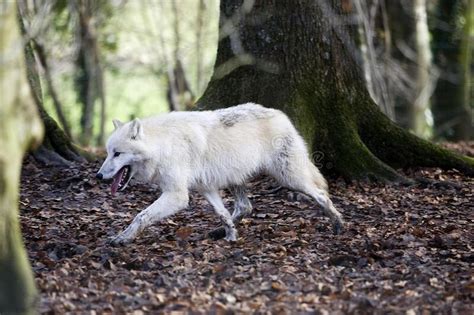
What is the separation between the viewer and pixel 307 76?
9.05m

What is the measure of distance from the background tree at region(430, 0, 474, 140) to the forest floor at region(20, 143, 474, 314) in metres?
9.02

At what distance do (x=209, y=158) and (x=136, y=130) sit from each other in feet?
2.69

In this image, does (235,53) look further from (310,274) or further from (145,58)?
(145,58)

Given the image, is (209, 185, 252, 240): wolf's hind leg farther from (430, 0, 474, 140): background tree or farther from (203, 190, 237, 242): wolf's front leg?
(430, 0, 474, 140): background tree

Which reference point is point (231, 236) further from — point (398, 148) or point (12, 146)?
point (398, 148)

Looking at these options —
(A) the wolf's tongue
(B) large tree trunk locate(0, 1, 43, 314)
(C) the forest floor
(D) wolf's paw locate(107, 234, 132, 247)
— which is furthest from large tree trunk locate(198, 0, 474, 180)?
(B) large tree trunk locate(0, 1, 43, 314)

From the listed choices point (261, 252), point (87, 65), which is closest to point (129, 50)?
point (87, 65)

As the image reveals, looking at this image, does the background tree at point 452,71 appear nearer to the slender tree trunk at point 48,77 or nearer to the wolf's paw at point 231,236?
the slender tree trunk at point 48,77

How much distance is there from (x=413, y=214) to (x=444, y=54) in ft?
37.9

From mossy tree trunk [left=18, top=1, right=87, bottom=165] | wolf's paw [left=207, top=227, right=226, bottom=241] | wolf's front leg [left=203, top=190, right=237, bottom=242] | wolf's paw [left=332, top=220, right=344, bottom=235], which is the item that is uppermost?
mossy tree trunk [left=18, top=1, right=87, bottom=165]

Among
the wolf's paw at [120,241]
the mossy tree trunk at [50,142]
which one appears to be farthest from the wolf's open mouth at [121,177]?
the mossy tree trunk at [50,142]

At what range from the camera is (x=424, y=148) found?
31.2ft

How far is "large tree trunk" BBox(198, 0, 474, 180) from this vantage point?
9.03 metres

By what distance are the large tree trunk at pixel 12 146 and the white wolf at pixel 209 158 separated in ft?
6.46
